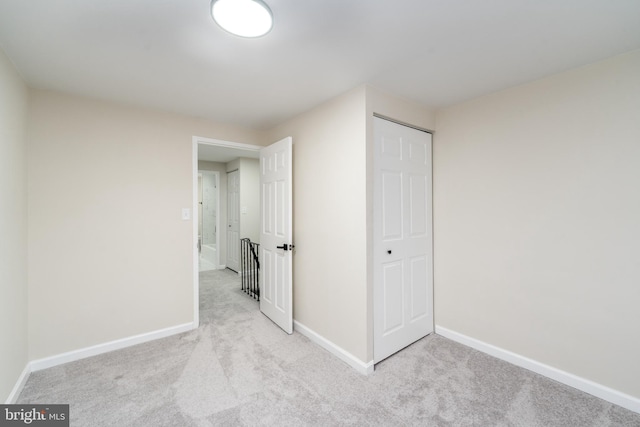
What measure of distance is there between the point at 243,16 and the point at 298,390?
7.71 feet

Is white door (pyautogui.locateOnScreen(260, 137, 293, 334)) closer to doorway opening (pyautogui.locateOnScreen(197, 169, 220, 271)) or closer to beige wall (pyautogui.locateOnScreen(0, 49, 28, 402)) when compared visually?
beige wall (pyautogui.locateOnScreen(0, 49, 28, 402))

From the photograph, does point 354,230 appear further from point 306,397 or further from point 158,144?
point 158,144

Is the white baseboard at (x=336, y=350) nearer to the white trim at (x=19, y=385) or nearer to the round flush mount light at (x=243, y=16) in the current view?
the white trim at (x=19, y=385)

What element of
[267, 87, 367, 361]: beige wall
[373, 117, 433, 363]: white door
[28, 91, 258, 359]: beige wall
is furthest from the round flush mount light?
[28, 91, 258, 359]: beige wall

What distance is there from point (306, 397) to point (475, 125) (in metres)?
2.68

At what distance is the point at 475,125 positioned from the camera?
97.7 inches

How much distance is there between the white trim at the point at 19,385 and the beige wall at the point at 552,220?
3.49m

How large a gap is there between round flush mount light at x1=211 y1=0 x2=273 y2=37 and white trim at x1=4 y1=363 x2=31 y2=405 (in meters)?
2.69

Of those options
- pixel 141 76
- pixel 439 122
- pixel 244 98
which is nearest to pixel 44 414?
pixel 141 76

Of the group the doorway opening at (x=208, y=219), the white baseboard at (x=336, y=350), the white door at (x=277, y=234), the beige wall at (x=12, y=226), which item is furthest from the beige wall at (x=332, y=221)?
the doorway opening at (x=208, y=219)

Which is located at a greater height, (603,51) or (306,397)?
(603,51)

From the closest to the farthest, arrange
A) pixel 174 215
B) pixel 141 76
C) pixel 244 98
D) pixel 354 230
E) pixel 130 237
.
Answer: pixel 141 76, pixel 354 230, pixel 244 98, pixel 130 237, pixel 174 215
